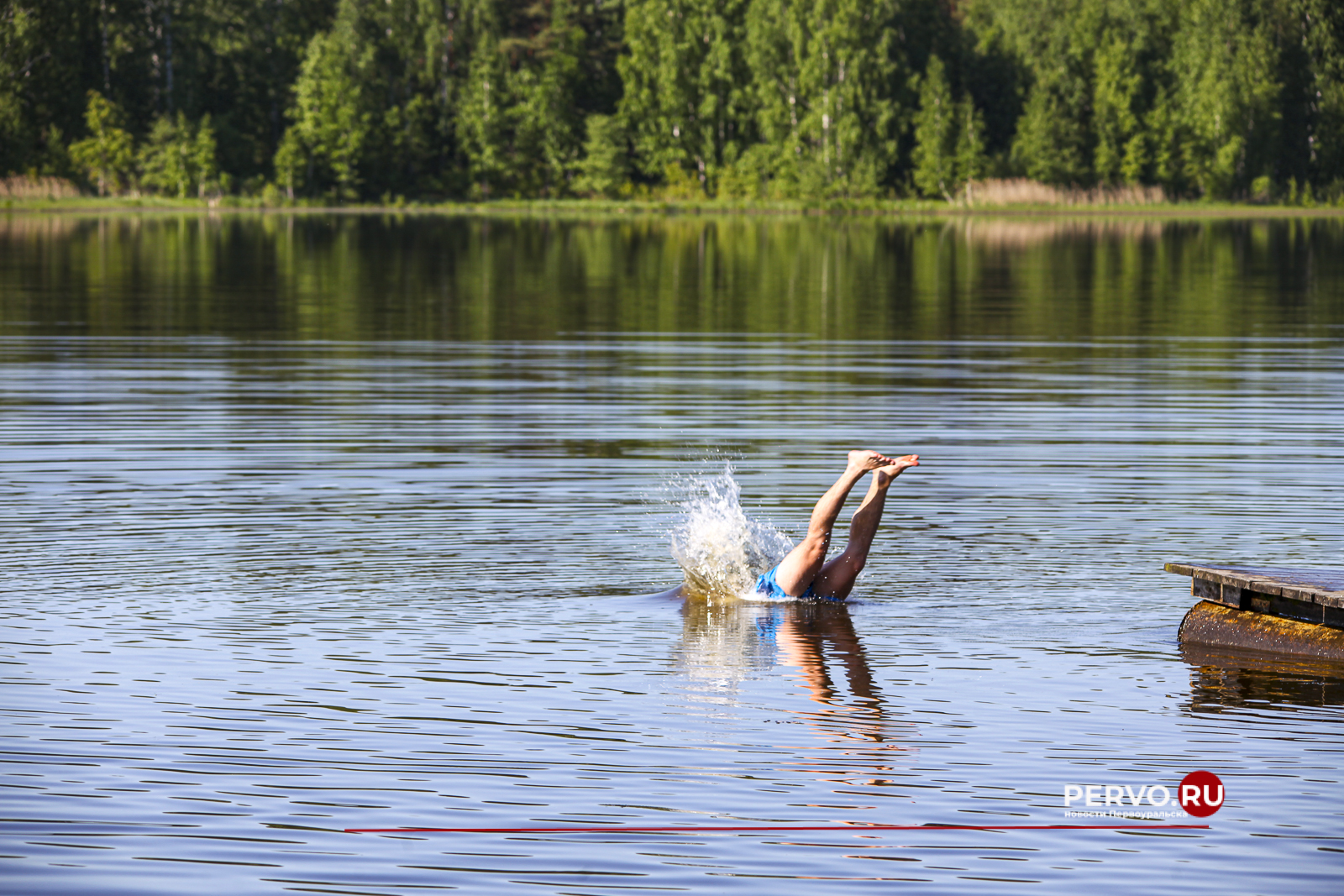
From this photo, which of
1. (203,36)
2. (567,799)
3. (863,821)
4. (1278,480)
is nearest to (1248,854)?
(863,821)

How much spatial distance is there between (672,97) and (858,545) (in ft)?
351

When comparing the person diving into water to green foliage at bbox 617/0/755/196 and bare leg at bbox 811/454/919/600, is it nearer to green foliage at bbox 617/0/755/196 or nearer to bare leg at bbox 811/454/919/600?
bare leg at bbox 811/454/919/600

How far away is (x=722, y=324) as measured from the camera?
38656 millimetres

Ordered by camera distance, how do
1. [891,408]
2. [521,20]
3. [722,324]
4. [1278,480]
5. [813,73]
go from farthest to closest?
1. [521,20]
2. [813,73]
3. [722,324]
4. [891,408]
5. [1278,480]

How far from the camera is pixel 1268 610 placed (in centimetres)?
1145

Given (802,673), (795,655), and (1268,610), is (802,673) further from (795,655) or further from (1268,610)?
(1268,610)

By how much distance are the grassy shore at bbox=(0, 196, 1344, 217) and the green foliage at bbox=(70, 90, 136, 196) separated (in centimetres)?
206

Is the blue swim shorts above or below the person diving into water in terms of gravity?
below

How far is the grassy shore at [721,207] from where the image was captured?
111 meters

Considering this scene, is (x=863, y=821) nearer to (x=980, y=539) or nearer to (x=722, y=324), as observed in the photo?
(x=980, y=539)

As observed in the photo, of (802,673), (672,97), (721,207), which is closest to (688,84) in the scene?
(672,97)

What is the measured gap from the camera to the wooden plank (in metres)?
10.9

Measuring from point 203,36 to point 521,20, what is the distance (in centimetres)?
2396

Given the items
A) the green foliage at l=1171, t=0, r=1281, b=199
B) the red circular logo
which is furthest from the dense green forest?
the red circular logo
